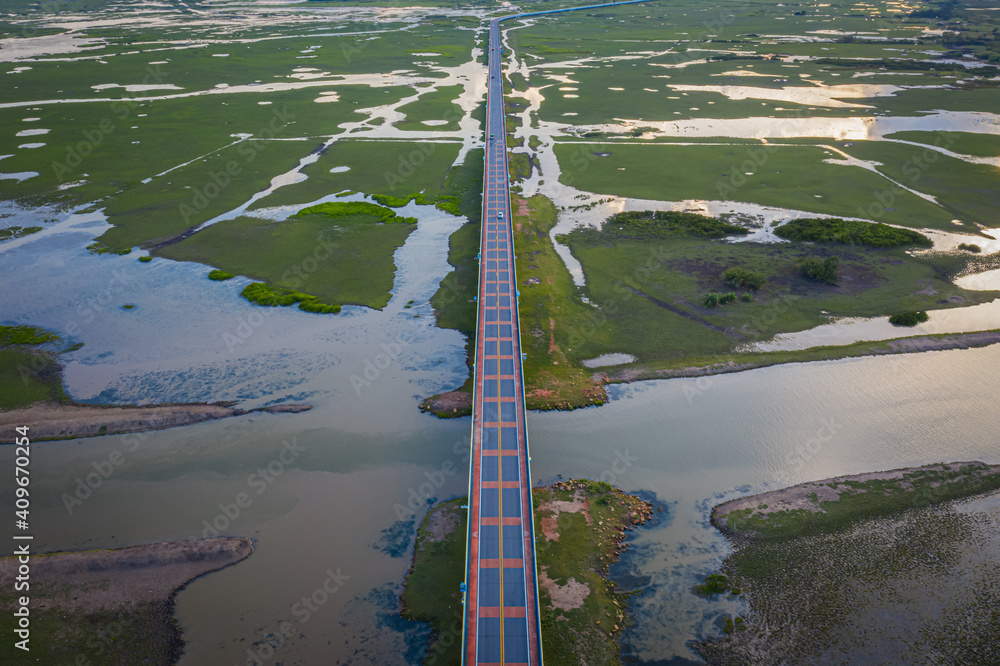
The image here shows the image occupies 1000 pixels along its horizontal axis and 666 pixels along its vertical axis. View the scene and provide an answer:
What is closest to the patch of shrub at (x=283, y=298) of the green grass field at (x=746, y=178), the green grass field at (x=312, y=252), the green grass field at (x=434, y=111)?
the green grass field at (x=312, y=252)

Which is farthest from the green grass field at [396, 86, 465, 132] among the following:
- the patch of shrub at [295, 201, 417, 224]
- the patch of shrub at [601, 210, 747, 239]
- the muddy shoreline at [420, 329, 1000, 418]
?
the muddy shoreline at [420, 329, 1000, 418]

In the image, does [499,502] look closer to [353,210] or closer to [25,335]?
[25,335]

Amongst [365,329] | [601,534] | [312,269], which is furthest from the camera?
[312,269]

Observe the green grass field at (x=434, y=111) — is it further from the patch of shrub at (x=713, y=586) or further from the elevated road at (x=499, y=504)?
the patch of shrub at (x=713, y=586)

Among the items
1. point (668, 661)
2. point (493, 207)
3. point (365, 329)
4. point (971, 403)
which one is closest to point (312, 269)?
point (365, 329)

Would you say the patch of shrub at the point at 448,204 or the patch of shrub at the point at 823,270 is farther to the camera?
the patch of shrub at the point at 448,204

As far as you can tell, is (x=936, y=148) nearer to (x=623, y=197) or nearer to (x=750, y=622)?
(x=623, y=197)

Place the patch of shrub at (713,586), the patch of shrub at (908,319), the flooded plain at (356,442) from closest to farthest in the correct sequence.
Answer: the flooded plain at (356,442), the patch of shrub at (713,586), the patch of shrub at (908,319)
